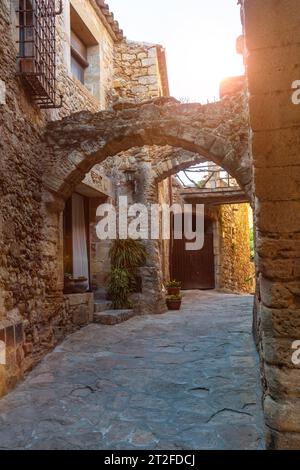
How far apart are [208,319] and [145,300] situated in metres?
1.48

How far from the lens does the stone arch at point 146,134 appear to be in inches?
184

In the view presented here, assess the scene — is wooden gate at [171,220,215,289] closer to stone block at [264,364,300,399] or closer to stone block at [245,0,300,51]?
stone block at [264,364,300,399]

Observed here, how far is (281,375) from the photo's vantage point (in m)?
2.24

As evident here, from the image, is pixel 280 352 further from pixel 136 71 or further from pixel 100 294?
pixel 136 71

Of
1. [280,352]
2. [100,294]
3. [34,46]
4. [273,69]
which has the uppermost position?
[34,46]

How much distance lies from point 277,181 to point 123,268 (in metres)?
5.50

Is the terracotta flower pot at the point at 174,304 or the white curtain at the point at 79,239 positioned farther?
the terracotta flower pot at the point at 174,304

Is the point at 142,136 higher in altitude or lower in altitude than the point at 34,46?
lower

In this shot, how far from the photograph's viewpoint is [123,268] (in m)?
7.55

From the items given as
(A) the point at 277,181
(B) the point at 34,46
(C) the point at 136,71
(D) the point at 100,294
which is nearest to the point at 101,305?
(D) the point at 100,294

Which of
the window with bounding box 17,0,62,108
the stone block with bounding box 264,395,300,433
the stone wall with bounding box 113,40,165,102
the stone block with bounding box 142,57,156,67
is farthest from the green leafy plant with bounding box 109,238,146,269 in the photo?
the stone block with bounding box 264,395,300,433

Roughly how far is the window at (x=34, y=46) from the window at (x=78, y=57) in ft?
7.02

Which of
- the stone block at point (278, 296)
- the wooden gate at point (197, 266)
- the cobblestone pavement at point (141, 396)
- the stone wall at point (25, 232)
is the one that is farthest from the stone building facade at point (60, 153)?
the wooden gate at point (197, 266)

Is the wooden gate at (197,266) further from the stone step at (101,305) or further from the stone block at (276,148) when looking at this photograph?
the stone block at (276,148)
